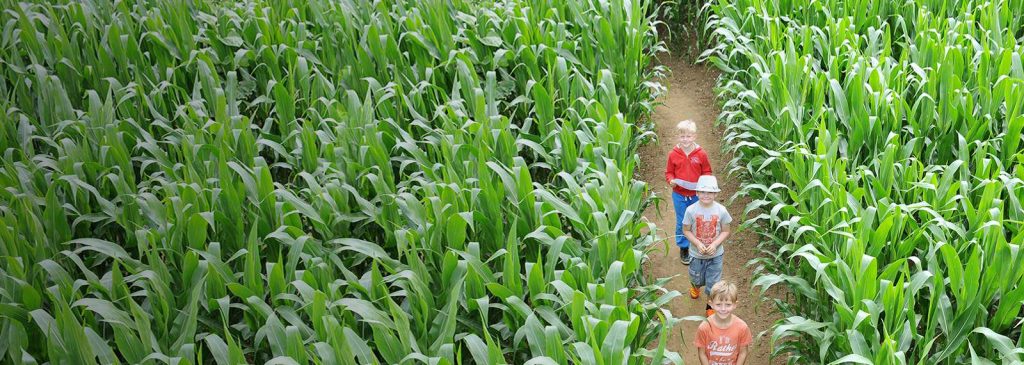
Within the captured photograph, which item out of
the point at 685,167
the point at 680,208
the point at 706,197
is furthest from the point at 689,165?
the point at 706,197

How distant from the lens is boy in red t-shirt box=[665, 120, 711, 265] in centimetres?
518

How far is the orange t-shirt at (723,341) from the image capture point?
12.7 feet

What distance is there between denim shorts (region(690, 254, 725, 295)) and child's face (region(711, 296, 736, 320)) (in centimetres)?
97

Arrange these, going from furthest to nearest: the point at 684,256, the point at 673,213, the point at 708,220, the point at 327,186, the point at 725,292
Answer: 1. the point at 673,213
2. the point at 684,256
3. the point at 708,220
4. the point at 327,186
5. the point at 725,292

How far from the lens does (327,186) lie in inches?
181

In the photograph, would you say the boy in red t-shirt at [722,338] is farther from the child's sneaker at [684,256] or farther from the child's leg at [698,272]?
the child's sneaker at [684,256]

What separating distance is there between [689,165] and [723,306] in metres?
1.52

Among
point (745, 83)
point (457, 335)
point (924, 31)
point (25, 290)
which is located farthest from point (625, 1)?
point (25, 290)

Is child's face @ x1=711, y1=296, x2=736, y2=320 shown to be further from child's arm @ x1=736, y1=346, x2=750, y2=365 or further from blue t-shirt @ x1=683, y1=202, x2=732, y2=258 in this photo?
blue t-shirt @ x1=683, y1=202, x2=732, y2=258

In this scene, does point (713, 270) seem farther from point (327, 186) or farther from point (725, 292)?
point (327, 186)

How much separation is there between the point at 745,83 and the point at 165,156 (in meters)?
3.79

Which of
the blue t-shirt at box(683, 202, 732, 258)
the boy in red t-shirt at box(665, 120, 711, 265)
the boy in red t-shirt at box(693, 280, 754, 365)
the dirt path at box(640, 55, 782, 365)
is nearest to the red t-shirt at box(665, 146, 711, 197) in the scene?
the boy in red t-shirt at box(665, 120, 711, 265)

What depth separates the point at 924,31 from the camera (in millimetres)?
6059

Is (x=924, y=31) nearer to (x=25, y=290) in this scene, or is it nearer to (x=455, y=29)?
(x=455, y=29)
